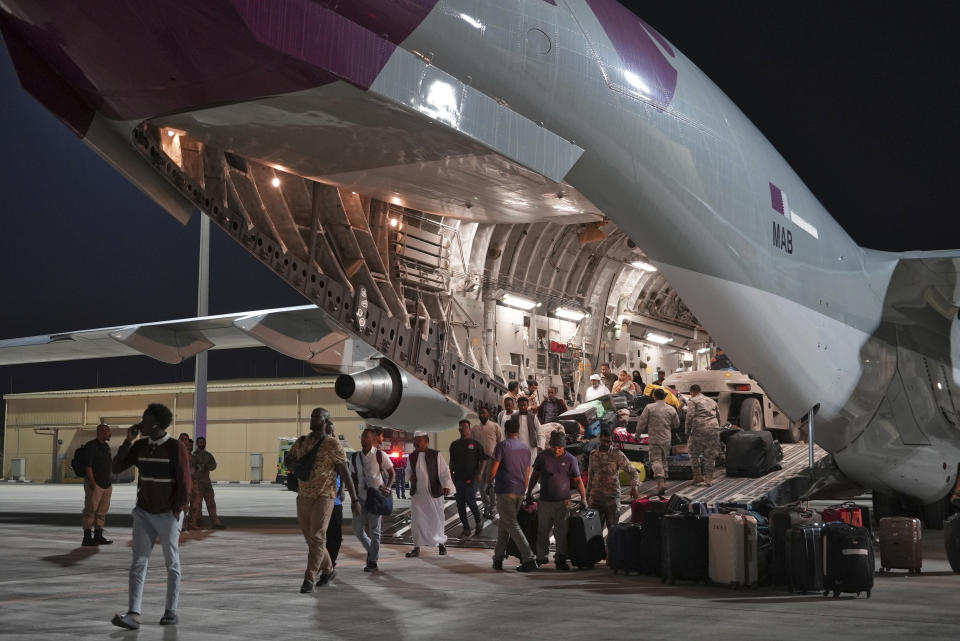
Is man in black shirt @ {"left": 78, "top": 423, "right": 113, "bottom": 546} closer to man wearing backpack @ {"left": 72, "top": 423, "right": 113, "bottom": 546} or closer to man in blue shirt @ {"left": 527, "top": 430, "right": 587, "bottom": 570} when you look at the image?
man wearing backpack @ {"left": 72, "top": 423, "right": 113, "bottom": 546}

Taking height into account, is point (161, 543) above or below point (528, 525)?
above

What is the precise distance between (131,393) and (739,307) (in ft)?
115

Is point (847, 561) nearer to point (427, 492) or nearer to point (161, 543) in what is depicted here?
point (427, 492)

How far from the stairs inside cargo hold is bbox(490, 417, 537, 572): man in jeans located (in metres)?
2.28

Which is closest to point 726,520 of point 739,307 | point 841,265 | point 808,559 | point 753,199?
point 808,559

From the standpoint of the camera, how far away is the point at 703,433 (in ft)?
39.2

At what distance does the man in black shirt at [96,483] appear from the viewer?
1236 centimetres

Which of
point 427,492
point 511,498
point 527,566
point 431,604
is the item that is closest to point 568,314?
point 427,492

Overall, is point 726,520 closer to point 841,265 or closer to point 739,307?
point 739,307

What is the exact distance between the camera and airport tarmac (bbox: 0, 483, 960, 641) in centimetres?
608

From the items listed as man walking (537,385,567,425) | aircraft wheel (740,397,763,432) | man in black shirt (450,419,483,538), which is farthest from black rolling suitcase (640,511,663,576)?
aircraft wheel (740,397,763,432)

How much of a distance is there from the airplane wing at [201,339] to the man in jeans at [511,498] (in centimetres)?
518

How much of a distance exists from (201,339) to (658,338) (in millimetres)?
8966

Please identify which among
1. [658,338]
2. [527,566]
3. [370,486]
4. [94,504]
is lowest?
[527,566]
